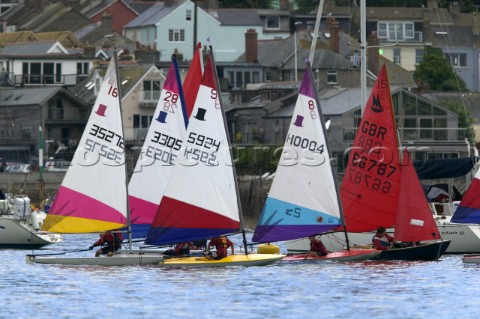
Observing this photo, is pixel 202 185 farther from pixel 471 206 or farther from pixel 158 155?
pixel 471 206

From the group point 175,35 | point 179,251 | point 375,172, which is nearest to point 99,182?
point 179,251

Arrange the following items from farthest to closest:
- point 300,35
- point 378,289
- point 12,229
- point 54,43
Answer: point 300,35, point 54,43, point 12,229, point 378,289

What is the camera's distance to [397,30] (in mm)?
124438

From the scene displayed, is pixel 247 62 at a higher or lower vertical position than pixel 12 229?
higher

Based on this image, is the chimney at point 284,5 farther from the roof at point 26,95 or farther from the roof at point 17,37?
the roof at point 26,95

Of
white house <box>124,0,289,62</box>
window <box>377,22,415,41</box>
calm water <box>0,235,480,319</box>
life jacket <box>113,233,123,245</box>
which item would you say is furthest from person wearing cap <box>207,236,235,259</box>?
window <box>377,22,415,41</box>

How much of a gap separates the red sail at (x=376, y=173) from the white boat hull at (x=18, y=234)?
13755mm

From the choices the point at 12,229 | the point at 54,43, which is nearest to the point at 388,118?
the point at 12,229

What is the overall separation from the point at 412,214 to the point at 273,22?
86.6 metres

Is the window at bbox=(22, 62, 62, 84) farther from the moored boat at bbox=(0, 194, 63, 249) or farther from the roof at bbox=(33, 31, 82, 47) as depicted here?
the moored boat at bbox=(0, 194, 63, 249)

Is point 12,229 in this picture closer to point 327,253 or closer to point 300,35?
point 327,253

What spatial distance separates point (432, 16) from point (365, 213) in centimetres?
8352

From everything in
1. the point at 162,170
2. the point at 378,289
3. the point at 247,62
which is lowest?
the point at 378,289

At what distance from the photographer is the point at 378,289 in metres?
37.8
